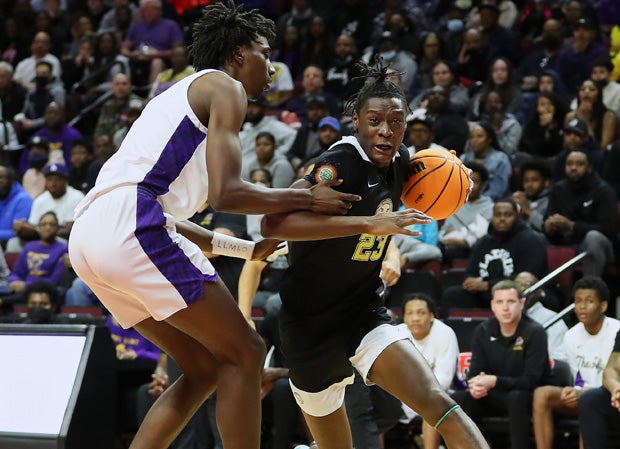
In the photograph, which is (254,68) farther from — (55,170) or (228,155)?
(55,170)

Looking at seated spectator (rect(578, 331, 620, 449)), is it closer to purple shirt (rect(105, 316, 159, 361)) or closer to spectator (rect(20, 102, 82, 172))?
purple shirt (rect(105, 316, 159, 361))

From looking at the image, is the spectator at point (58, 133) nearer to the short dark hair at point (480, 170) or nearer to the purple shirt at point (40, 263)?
the purple shirt at point (40, 263)

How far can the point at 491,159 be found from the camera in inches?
391

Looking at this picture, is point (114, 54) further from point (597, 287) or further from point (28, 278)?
point (597, 287)

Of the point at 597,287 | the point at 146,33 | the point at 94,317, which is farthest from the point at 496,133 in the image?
the point at 146,33

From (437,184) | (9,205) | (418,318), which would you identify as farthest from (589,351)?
(9,205)

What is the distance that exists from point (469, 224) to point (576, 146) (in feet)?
4.29

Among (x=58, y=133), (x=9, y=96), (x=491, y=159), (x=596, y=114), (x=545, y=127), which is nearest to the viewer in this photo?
(x=491, y=159)

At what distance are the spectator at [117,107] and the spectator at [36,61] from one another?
1501mm

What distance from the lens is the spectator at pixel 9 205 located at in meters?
11.1

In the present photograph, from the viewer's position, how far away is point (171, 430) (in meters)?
3.94

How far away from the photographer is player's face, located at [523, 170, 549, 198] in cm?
955

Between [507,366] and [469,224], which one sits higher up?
[469,224]

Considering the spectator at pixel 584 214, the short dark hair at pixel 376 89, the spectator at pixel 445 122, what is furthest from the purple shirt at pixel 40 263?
the short dark hair at pixel 376 89
